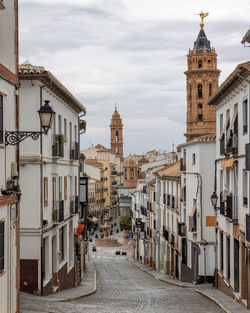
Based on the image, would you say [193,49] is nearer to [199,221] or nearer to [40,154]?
[199,221]

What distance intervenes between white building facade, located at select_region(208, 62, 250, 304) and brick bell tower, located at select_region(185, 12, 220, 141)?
51605 millimetres

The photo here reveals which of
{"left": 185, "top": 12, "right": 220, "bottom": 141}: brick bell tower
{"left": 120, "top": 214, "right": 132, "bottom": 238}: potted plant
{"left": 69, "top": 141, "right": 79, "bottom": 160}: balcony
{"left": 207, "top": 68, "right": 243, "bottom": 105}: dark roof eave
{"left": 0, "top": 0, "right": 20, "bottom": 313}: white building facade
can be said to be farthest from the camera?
{"left": 120, "top": 214, "right": 132, "bottom": 238}: potted plant

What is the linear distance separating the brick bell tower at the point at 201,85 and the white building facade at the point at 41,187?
53.0 m

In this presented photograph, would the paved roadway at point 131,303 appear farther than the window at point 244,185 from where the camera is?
No

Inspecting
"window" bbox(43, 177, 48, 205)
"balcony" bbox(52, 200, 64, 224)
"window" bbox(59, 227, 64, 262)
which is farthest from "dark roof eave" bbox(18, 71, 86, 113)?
"window" bbox(59, 227, 64, 262)

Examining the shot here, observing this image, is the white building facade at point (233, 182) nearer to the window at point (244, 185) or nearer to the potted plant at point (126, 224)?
the window at point (244, 185)

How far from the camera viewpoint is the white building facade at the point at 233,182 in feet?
67.1

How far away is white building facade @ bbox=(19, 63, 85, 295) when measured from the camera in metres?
21.2

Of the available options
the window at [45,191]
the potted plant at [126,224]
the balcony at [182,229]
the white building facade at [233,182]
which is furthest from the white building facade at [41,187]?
the potted plant at [126,224]

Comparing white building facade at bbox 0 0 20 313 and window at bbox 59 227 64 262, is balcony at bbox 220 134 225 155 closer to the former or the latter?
window at bbox 59 227 64 262

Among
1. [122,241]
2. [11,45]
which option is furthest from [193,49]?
[11,45]

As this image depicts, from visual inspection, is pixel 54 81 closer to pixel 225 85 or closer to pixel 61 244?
pixel 225 85

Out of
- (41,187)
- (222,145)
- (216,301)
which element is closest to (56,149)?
(41,187)

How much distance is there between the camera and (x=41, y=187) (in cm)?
2150
